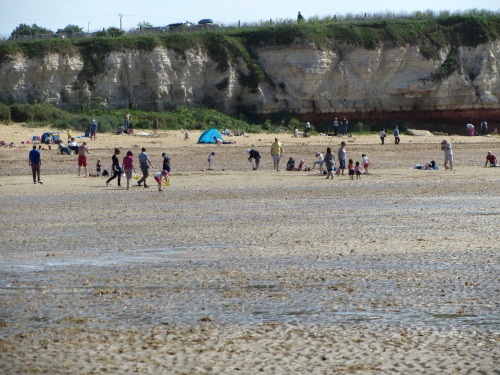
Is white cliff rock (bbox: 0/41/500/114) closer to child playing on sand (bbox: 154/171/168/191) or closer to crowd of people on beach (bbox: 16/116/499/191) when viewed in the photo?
crowd of people on beach (bbox: 16/116/499/191)

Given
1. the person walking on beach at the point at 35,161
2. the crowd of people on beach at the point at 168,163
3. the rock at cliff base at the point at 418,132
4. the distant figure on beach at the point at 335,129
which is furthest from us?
the rock at cliff base at the point at 418,132

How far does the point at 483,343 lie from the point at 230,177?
22.3 metres

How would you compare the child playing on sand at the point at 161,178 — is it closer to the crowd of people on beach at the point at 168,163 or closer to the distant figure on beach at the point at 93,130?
the crowd of people on beach at the point at 168,163

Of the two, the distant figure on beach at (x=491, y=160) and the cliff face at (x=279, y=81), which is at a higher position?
the cliff face at (x=279, y=81)

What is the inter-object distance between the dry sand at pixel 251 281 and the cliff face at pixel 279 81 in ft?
78.4

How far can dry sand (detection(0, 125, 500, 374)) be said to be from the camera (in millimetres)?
9070

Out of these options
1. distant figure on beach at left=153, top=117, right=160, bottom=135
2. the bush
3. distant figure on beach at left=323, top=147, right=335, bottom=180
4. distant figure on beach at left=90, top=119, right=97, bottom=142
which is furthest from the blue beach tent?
distant figure on beach at left=323, top=147, right=335, bottom=180

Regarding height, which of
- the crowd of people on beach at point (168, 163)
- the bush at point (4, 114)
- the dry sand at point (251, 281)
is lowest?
the dry sand at point (251, 281)

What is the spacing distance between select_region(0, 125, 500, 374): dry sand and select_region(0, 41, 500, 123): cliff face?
2390 cm

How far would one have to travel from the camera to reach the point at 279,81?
177 feet

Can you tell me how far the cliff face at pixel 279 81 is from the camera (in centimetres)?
4956

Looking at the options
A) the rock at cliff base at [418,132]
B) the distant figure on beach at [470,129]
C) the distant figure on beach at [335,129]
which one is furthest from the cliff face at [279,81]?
the distant figure on beach at [335,129]

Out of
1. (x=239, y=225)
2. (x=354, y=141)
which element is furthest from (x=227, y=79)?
(x=239, y=225)

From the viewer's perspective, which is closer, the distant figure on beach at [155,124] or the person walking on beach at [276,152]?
the person walking on beach at [276,152]
